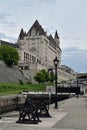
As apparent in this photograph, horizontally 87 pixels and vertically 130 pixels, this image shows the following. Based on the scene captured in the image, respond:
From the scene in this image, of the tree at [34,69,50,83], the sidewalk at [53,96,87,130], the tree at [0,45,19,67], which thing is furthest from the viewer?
the tree at [34,69,50,83]

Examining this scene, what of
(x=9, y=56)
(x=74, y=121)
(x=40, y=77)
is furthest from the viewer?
(x=40, y=77)

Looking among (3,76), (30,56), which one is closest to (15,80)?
(3,76)

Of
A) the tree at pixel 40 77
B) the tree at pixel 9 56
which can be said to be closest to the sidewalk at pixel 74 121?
the tree at pixel 9 56

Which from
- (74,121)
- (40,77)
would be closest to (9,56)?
(40,77)

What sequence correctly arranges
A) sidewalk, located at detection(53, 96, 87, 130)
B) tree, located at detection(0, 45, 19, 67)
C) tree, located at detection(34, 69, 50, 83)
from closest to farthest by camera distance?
sidewalk, located at detection(53, 96, 87, 130) → tree, located at detection(0, 45, 19, 67) → tree, located at detection(34, 69, 50, 83)

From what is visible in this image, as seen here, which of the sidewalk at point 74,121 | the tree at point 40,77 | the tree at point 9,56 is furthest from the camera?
the tree at point 40,77

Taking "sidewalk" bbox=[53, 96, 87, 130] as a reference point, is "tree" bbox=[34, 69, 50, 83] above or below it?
above

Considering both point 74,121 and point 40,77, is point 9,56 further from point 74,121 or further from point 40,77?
point 74,121

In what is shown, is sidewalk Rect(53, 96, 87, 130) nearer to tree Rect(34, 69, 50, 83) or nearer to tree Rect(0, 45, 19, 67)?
tree Rect(0, 45, 19, 67)

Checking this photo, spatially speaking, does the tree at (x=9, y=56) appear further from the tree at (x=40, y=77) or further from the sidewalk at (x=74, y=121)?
the sidewalk at (x=74, y=121)

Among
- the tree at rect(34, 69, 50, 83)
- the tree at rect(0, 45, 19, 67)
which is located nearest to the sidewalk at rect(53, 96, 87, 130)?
the tree at rect(0, 45, 19, 67)

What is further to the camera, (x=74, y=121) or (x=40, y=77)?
(x=40, y=77)

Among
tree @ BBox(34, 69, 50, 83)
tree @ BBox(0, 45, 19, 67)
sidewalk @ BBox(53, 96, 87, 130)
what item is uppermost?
tree @ BBox(0, 45, 19, 67)

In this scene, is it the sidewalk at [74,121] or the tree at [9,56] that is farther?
the tree at [9,56]
